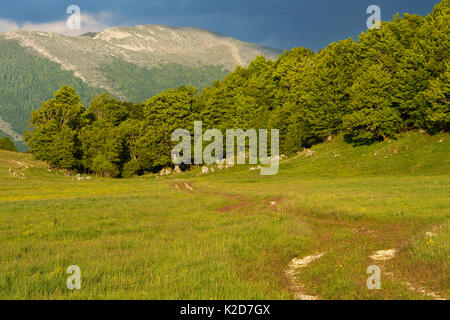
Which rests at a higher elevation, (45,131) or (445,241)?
(45,131)

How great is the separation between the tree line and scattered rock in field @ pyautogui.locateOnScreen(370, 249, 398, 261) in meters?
48.7

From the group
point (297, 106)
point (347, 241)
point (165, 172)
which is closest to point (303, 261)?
point (347, 241)

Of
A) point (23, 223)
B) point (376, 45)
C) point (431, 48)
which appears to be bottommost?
point (23, 223)

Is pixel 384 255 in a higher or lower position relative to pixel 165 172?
higher

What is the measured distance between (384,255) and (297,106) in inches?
3022

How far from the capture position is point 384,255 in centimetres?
1469

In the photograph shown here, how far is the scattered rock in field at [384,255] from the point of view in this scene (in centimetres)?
1422

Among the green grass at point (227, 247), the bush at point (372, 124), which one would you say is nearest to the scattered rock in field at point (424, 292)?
the green grass at point (227, 247)

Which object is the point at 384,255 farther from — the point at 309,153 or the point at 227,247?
the point at 309,153

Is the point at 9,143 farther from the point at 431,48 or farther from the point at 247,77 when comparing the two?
the point at 431,48

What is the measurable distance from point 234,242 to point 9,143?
18010 centimetres

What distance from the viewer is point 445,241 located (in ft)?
47.2

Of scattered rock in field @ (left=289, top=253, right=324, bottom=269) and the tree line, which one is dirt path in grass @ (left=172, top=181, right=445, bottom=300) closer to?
scattered rock in field @ (left=289, top=253, right=324, bottom=269)
